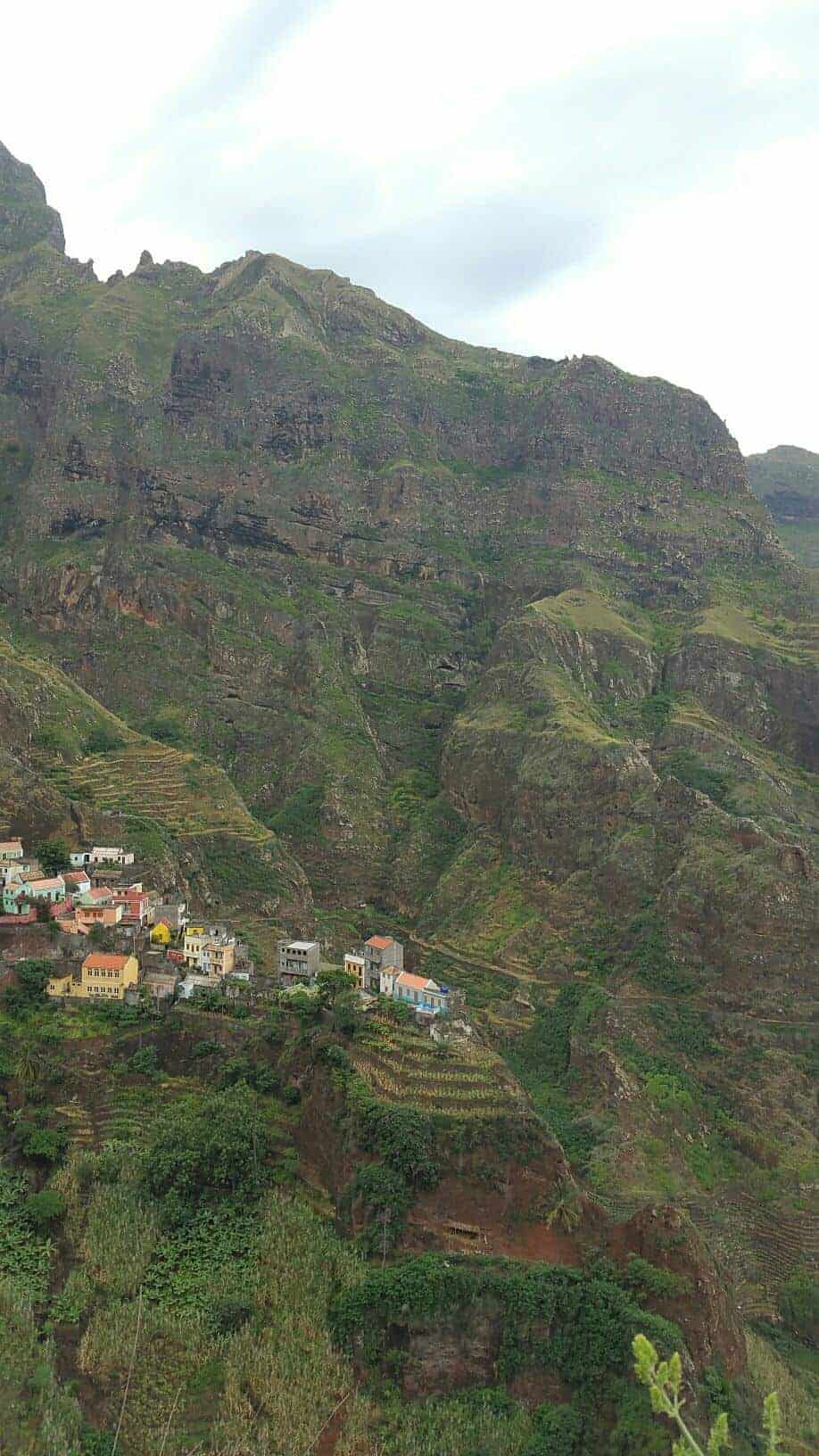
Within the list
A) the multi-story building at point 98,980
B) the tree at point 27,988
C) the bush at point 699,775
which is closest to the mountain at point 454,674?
the bush at point 699,775

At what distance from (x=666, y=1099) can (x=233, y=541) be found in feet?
238

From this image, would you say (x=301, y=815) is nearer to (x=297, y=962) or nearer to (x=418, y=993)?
(x=297, y=962)

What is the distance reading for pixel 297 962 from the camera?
170 feet

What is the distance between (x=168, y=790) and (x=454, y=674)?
38.0 meters

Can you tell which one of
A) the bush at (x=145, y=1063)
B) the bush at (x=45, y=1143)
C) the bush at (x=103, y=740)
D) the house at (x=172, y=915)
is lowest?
the bush at (x=45, y=1143)

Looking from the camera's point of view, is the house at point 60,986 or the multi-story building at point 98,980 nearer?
the multi-story building at point 98,980

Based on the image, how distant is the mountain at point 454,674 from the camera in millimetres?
60312

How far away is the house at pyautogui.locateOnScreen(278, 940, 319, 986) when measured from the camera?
51.6 meters

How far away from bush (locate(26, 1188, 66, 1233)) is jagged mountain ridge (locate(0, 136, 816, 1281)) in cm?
3068

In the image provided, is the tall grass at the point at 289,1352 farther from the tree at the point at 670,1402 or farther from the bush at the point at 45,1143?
the tree at the point at 670,1402

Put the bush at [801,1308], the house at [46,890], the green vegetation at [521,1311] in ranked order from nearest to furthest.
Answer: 1. the green vegetation at [521,1311]
2. the bush at [801,1308]
3. the house at [46,890]

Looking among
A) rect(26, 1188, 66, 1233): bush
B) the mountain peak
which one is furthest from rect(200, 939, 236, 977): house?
the mountain peak

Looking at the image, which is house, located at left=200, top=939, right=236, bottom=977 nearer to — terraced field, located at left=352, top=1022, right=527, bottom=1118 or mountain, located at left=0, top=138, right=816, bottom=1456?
terraced field, located at left=352, top=1022, right=527, bottom=1118

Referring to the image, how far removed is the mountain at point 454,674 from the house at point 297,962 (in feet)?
42.5
